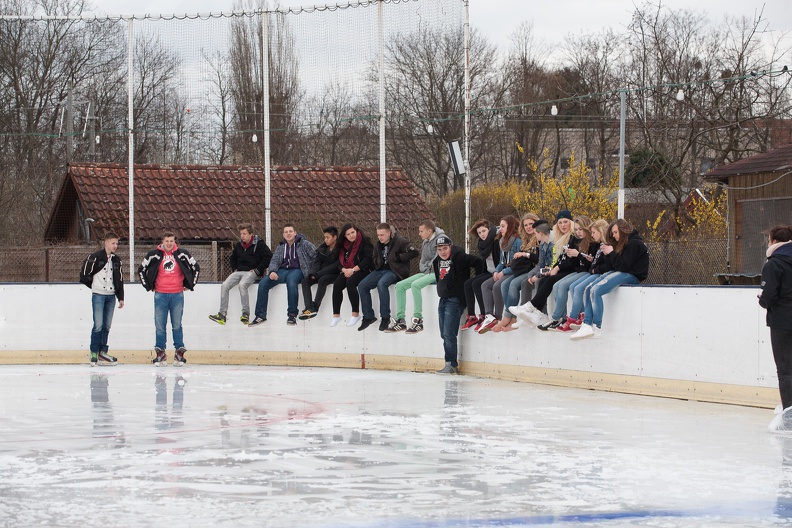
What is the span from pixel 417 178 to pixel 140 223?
54.3 feet

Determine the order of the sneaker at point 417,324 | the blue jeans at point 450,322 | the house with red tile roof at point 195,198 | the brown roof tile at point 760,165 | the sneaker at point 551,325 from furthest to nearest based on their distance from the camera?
the brown roof tile at point 760,165, the house with red tile roof at point 195,198, the sneaker at point 417,324, the blue jeans at point 450,322, the sneaker at point 551,325

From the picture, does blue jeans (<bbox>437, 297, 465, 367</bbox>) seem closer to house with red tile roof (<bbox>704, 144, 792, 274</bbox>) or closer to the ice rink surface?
the ice rink surface

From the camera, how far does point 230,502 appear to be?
19.6 ft

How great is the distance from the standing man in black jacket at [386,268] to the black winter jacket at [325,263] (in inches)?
18.9

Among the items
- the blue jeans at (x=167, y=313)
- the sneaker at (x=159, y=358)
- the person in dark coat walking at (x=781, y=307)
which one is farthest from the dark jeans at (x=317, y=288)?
the person in dark coat walking at (x=781, y=307)

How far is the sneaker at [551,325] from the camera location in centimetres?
1202

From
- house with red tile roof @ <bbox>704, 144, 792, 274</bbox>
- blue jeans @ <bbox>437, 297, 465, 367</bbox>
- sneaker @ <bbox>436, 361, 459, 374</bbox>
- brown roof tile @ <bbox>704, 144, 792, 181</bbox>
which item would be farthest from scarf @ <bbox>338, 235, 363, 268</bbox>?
brown roof tile @ <bbox>704, 144, 792, 181</bbox>

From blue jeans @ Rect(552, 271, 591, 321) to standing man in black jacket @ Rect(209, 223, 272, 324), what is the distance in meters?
4.88

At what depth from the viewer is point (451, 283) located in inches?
528

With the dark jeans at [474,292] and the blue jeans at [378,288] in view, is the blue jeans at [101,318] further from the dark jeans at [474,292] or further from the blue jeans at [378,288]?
the dark jeans at [474,292]

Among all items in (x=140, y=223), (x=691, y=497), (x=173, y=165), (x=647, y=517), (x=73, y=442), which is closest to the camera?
(x=647, y=517)

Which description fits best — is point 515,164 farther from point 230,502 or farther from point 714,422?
point 230,502

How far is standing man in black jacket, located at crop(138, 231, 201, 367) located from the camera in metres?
14.9

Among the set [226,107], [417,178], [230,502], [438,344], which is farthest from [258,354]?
[417,178]
